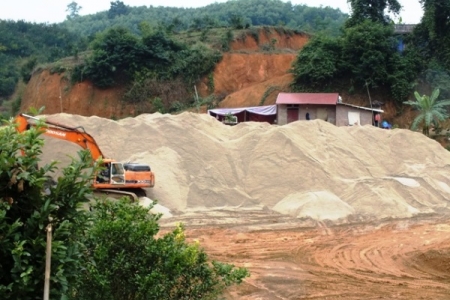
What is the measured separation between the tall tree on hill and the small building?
9.55 metres

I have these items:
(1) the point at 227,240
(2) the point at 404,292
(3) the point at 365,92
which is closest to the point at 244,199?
(1) the point at 227,240

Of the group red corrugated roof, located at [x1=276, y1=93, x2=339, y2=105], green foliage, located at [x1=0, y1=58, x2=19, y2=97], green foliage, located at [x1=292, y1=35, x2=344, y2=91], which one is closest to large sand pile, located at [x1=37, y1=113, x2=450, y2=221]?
red corrugated roof, located at [x1=276, y1=93, x2=339, y2=105]

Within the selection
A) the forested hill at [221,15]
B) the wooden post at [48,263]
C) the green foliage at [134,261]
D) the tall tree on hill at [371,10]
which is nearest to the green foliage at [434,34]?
the tall tree on hill at [371,10]

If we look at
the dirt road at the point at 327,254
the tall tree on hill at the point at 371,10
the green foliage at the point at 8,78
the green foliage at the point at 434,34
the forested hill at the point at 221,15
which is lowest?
the dirt road at the point at 327,254

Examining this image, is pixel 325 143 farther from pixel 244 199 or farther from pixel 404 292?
pixel 404 292

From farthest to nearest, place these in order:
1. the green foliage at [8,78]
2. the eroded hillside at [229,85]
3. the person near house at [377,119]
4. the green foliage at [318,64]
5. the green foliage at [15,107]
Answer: the green foliage at [8,78] < the green foliage at [15,107] < the eroded hillside at [229,85] < the green foliage at [318,64] < the person near house at [377,119]

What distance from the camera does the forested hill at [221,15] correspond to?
8512cm

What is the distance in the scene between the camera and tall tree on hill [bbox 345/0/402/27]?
145 ft

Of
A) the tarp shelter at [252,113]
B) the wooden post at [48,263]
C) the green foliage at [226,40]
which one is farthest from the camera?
the green foliage at [226,40]

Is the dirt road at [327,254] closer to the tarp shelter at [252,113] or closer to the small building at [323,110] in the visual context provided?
the small building at [323,110]

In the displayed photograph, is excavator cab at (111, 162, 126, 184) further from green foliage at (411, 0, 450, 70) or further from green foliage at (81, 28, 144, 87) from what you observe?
green foliage at (411, 0, 450, 70)

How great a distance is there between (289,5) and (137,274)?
88708 mm

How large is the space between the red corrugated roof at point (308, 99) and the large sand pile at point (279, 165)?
9.14 metres

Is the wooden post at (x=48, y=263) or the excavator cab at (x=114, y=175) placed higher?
the wooden post at (x=48, y=263)
